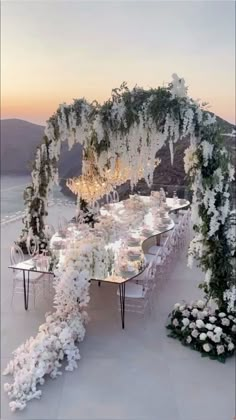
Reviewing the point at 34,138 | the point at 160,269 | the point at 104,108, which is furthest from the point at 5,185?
the point at 160,269

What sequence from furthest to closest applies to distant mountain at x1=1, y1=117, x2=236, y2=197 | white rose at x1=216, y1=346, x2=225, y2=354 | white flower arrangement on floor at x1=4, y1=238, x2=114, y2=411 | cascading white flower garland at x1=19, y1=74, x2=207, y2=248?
distant mountain at x1=1, y1=117, x2=236, y2=197 < white rose at x1=216, y1=346, x2=225, y2=354 < cascading white flower garland at x1=19, y1=74, x2=207, y2=248 < white flower arrangement on floor at x1=4, y1=238, x2=114, y2=411

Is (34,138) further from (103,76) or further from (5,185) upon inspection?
(103,76)

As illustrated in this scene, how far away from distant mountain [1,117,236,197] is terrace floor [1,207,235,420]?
59.2 inches

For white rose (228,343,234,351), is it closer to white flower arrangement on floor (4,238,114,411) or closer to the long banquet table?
the long banquet table

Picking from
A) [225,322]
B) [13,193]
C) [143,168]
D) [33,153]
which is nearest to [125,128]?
[143,168]

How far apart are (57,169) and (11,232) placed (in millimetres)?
1315

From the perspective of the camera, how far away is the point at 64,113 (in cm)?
438

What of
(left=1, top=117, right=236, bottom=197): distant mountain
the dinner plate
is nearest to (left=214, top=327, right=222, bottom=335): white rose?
the dinner plate

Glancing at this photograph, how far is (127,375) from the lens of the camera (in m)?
3.56

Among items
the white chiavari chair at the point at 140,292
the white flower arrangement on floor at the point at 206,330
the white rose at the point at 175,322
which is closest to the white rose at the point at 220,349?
the white flower arrangement on floor at the point at 206,330

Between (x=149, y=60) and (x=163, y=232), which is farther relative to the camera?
(x=163, y=232)

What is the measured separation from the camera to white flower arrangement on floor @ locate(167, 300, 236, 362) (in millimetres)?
3805

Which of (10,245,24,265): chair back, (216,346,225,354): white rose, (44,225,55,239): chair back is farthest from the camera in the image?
(44,225,55,239): chair back

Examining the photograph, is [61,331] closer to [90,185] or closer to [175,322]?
[175,322]
